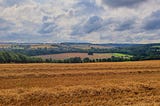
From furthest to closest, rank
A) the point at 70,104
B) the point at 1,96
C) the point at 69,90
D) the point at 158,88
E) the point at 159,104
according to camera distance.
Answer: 1. the point at 158,88
2. the point at 69,90
3. the point at 1,96
4. the point at 70,104
5. the point at 159,104

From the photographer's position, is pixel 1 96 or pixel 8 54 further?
pixel 8 54

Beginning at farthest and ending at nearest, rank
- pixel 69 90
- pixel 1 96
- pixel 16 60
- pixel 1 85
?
pixel 16 60, pixel 1 85, pixel 69 90, pixel 1 96

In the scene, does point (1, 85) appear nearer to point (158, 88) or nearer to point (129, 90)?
point (129, 90)

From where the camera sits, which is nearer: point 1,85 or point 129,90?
point 129,90

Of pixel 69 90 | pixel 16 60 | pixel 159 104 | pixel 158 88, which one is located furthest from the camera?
pixel 16 60

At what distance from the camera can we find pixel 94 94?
25938 mm

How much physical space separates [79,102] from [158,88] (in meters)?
8.98

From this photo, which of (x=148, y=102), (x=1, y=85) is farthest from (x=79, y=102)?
(x=1, y=85)

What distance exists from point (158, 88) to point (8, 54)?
62.2 m

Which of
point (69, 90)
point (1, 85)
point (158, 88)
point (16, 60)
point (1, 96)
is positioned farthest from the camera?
point (16, 60)

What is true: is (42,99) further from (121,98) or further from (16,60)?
(16,60)

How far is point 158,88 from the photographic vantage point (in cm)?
2922

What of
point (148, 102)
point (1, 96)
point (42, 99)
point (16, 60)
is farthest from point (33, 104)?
point (16, 60)

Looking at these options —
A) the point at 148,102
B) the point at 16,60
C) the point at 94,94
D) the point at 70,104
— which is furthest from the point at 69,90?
the point at 16,60
